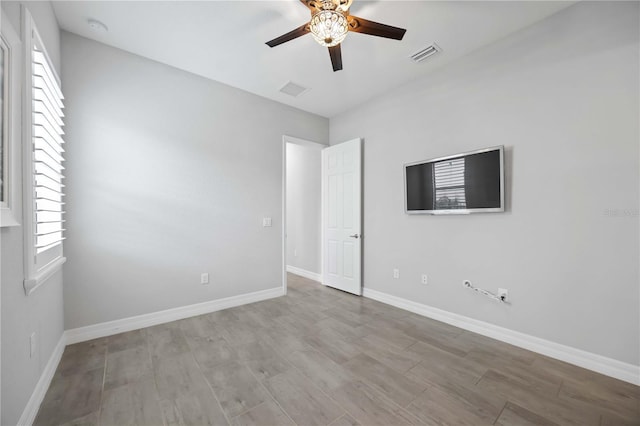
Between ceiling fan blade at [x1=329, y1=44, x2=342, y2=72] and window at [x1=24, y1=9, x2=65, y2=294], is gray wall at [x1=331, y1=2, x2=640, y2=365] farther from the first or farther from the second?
window at [x1=24, y1=9, x2=65, y2=294]

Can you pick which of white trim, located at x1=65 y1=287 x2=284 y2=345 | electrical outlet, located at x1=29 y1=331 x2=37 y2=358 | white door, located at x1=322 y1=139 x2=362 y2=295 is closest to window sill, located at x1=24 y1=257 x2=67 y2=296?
electrical outlet, located at x1=29 y1=331 x2=37 y2=358

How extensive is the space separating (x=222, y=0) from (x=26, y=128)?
162 cm

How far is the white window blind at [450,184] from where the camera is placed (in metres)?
2.78

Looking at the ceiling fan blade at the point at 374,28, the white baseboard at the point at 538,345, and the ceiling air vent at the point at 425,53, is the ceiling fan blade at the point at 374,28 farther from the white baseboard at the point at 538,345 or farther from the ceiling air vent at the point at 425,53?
the white baseboard at the point at 538,345

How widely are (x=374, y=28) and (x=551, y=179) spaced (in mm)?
1953

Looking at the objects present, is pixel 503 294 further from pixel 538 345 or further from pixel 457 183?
pixel 457 183

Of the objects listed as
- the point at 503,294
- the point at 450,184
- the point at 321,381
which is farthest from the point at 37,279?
the point at 503,294

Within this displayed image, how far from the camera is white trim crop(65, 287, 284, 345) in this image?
2.47 m

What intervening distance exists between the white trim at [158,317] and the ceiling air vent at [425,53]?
3.41 metres

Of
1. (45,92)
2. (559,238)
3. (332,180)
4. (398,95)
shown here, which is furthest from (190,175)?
(559,238)

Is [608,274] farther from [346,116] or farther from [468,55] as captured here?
[346,116]

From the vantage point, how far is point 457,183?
2812 mm

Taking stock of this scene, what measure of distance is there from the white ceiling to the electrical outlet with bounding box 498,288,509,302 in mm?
2442

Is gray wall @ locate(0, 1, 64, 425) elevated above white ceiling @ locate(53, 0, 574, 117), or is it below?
below
